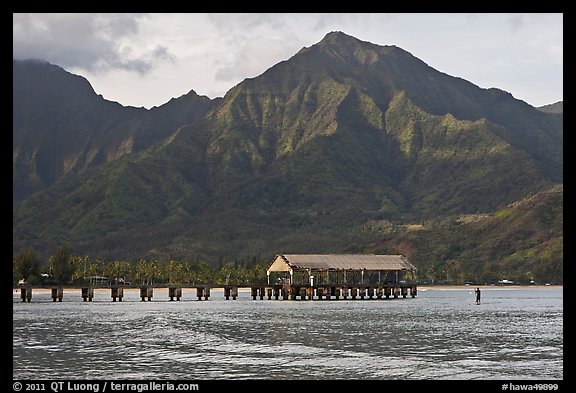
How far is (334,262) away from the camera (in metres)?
143

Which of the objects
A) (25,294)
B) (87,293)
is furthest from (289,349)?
(25,294)

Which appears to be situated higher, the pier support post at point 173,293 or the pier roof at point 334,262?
the pier roof at point 334,262

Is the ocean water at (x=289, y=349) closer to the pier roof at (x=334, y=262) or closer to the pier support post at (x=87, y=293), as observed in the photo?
the pier roof at (x=334, y=262)

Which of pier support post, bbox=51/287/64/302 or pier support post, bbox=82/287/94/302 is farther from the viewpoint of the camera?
pier support post, bbox=82/287/94/302

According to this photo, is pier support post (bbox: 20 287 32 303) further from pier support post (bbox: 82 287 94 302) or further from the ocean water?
the ocean water

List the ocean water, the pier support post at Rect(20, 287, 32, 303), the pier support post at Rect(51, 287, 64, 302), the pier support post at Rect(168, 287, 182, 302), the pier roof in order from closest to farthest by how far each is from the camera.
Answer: the ocean water
the pier roof
the pier support post at Rect(20, 287, 32, 303)
the pier support post at Rect(51, 287, 64, 302)
the pier support post at Rect(168, 287, 182, 302)

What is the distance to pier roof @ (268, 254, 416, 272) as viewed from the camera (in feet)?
456

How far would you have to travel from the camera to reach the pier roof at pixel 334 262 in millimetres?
139125

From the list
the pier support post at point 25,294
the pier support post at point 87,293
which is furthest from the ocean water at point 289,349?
the pier support post at point 87,293

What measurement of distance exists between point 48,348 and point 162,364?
12798 millimetres

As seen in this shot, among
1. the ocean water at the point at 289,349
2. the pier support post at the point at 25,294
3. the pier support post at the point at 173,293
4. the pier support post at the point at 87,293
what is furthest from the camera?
the pier support post at the point at 173,293

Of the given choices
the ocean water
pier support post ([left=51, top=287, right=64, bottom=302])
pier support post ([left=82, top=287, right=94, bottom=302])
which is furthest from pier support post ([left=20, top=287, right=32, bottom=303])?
the ocean water

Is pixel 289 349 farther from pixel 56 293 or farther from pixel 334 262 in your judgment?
pixel 56 293
